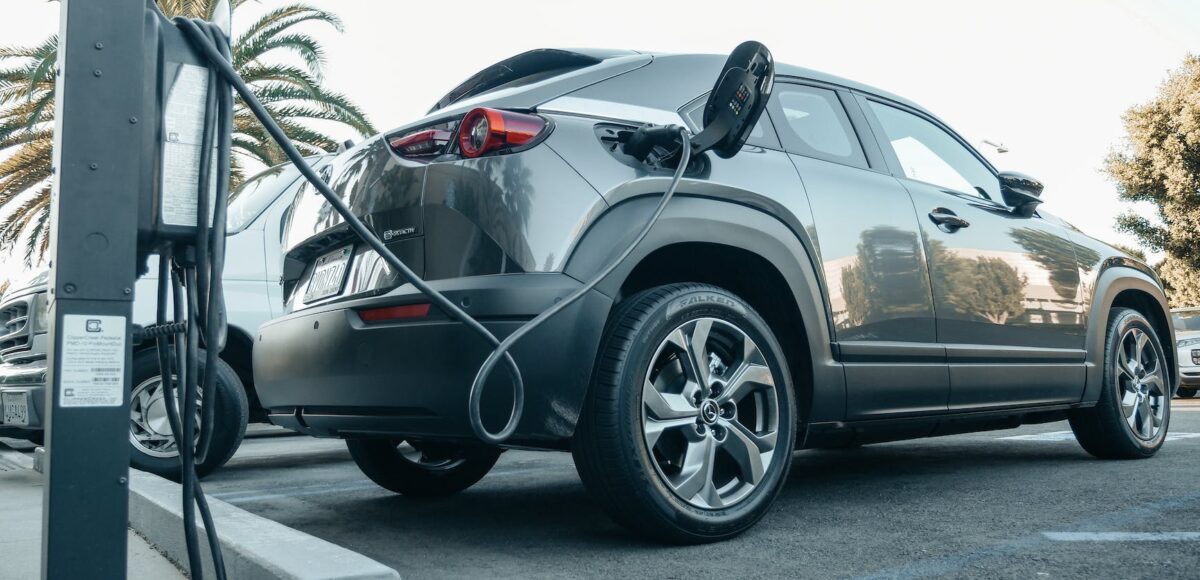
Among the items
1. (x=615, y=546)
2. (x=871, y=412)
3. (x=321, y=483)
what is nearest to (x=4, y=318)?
(x=321, y=483)

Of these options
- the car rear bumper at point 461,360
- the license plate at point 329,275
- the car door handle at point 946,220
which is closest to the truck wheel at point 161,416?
the license plate at point 329,275

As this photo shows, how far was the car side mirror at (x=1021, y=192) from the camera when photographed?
4391mm

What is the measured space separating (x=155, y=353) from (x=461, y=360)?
2.82 meters

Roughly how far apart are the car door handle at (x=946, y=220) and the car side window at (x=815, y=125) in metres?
0.36

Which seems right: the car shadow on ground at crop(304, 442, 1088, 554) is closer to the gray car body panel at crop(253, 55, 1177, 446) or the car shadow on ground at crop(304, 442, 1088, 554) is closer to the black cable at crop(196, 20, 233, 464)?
the gray car body panel at crop(253, 55, 1177, 446)

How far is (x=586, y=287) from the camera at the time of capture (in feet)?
8.32

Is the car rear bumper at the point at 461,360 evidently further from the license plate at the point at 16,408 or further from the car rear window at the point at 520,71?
the license plate at the point at 16,408

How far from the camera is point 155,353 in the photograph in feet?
15.5

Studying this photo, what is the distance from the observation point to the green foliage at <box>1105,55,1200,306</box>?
24.0 metres

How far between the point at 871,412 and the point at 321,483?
2.68m

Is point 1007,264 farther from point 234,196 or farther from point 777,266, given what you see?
point 234,196

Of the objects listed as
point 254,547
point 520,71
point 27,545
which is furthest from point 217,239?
point 27,545

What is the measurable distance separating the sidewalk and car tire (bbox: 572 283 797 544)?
1159 mm

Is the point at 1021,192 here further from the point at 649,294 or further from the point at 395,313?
the point at 395,313
